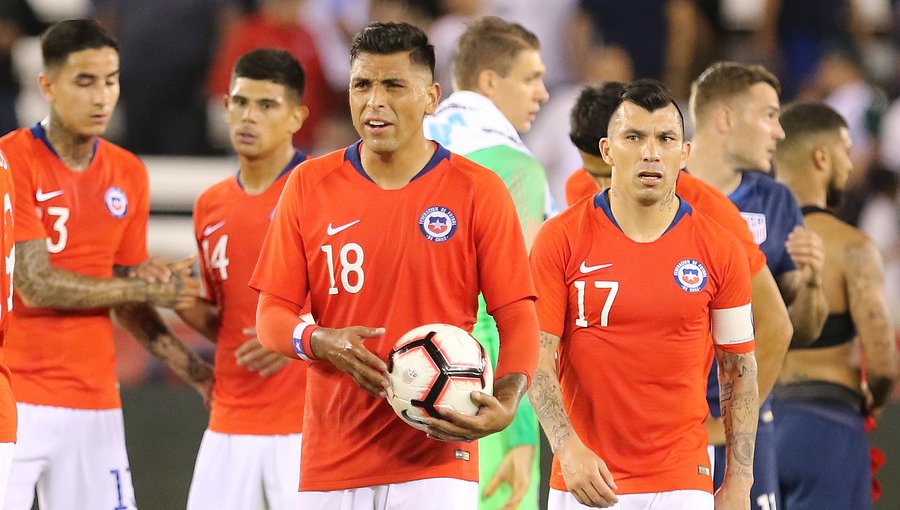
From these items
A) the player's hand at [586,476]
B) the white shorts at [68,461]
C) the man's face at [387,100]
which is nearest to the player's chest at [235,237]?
the white shorts at [68,461]

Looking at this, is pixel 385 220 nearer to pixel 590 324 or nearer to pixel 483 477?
pixel 590 324

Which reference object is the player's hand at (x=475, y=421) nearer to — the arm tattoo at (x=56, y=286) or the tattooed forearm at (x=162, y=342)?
the arm tattoo at (x=56, y=286)

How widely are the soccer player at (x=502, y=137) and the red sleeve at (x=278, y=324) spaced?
4.89 ft

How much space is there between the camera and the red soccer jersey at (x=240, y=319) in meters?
6.38

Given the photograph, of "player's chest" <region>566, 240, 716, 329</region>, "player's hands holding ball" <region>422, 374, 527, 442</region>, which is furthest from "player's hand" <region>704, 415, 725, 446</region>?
"player's hands holding ball" <region>422, 374, 527, 442</region>

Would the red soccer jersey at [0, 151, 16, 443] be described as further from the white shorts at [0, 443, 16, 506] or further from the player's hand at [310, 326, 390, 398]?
the player's hand at [310, 326, 390, 398]

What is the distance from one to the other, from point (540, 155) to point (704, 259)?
6.47 m

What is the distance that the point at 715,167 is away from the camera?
650 centimetres

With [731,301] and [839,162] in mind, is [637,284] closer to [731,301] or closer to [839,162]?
[731,301]

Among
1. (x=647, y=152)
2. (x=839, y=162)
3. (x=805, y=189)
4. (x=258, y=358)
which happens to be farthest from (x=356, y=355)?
(x=839, y=162)

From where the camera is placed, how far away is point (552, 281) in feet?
16.9

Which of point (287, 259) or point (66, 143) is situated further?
point (66, 143)

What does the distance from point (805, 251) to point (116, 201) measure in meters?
3.11

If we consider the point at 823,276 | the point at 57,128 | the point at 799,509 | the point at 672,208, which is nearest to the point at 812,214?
the point at 823,276
